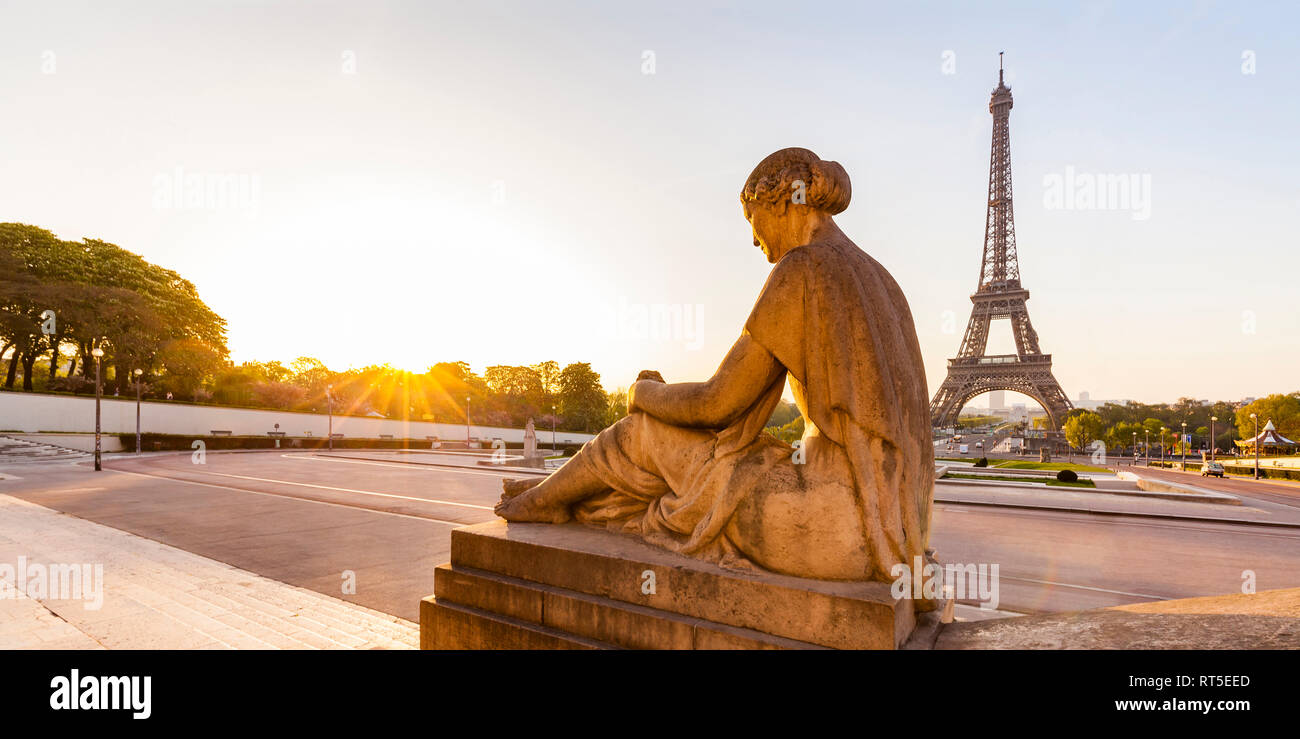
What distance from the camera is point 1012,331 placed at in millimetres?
47031

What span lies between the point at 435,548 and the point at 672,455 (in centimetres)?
534

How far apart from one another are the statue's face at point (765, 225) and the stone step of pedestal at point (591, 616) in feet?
6.11

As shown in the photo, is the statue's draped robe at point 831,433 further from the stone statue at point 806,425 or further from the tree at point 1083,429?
the tree at point 1083,429

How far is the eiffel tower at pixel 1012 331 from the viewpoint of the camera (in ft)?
148

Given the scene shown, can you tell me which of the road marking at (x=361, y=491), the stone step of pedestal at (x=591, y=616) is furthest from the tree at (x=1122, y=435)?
the stone step of pedestal at (x=591, y=616)

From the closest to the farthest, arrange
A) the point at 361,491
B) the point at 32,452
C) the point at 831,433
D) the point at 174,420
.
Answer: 1. the point at 831,433
2. the point at 361,491
3. the point at 32,452
4. the point at 174,420

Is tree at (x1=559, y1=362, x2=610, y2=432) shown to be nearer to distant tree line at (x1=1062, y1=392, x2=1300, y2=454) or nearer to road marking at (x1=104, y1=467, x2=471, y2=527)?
road marking at (x1=104, y1=467, x2=471, y2=527)

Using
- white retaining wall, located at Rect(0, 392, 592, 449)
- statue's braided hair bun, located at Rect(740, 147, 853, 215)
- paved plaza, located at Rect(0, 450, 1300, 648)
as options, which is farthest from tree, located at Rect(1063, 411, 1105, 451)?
statue's braided hair bun, located at Rect(740, 147, 853, 215)

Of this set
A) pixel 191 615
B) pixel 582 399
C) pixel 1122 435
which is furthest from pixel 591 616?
pixel 1122 435

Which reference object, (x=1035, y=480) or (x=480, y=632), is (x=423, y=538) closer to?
(x=480, y=632)

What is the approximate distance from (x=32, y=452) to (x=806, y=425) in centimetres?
3462

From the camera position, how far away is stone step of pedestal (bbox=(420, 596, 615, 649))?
266 cm

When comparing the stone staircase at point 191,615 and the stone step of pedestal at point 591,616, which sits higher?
the stone step of pedestal at point 591,616
